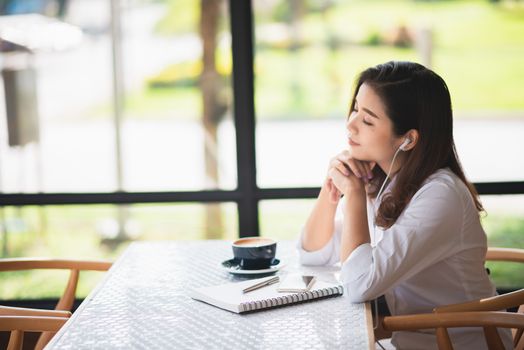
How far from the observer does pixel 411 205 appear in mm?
2059

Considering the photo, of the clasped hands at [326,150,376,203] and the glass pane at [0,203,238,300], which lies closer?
the clasped hands at [326,150,376,203]

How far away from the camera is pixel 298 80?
3.19 m

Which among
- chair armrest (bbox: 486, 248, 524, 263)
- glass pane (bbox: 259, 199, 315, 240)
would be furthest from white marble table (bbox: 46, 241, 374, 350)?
glass pane (bbox: 259, 199, 315, 240)

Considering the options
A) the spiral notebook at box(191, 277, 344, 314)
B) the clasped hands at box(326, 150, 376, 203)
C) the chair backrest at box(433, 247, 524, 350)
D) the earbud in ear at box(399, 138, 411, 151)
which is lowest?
the chair backrest at box(433, 247, 524, 350)

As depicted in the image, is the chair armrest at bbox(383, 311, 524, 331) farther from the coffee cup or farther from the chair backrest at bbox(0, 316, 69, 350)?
the chair backrest at bbox(0, 316, 69, 350)

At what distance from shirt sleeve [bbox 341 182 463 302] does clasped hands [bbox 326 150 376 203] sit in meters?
0.16

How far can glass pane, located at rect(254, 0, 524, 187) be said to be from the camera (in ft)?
10.1

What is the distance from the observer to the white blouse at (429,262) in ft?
6.40

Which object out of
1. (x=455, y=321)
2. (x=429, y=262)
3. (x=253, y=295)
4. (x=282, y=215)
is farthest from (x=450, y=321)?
(x=282, y=215)

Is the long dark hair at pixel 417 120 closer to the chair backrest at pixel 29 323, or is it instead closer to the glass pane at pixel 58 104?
the chair backrest at pixel 29 323

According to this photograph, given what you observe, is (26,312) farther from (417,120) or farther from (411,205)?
(417,120)

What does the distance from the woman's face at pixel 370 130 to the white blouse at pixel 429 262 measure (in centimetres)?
16

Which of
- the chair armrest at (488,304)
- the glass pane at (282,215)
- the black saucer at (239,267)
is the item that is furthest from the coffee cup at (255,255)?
the glass pane at (282,215)

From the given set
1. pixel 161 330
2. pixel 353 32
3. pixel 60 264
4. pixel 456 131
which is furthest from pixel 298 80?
pixel 161 330
